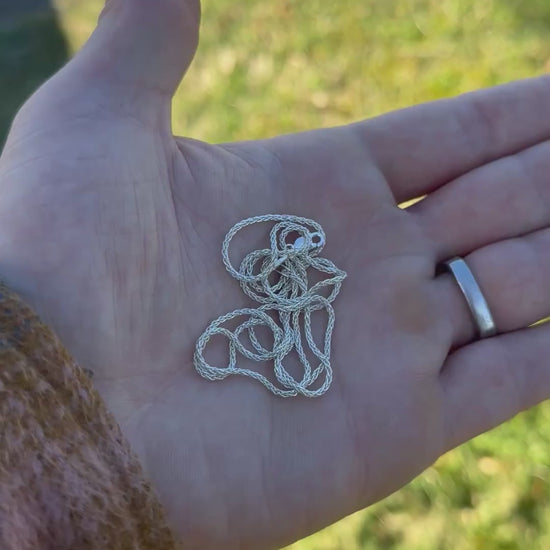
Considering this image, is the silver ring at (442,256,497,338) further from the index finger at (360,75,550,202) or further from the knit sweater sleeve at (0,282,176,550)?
the knit sweater sleeve at (0,282,176,550)

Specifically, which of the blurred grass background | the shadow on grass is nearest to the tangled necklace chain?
the blurred grass background

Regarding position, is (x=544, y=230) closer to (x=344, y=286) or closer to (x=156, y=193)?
(x=344, y=286)

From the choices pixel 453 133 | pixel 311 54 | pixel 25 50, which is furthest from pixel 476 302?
pixel 25 50

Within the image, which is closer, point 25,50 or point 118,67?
point 118,67

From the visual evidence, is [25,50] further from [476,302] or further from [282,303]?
[476,302]

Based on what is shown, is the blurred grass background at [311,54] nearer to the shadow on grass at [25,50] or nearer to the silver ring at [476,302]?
the shadow on grass at [25,50]

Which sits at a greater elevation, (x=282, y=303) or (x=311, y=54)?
(x=311, y=54)
